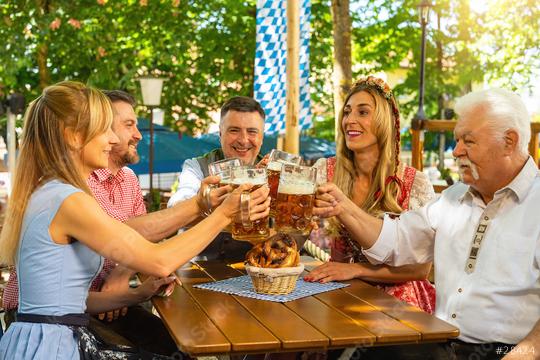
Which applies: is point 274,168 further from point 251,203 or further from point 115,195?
point 115,195

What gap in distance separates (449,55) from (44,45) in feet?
25.9

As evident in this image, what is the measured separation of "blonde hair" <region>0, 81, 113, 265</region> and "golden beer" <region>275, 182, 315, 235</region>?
0.62 meters

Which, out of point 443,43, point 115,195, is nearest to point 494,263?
point 115,195

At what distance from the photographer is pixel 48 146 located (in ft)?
6.79

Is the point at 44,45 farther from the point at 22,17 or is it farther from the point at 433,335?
the point at 433,335

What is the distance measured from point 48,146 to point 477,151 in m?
1.42

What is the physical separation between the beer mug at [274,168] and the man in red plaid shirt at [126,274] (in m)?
0.35

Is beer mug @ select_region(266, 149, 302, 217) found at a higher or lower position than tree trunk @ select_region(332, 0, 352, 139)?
lower

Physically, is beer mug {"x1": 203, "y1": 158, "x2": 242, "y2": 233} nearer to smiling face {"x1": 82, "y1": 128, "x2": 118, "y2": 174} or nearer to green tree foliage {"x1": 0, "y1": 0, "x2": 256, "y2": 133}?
smiling face {"x1": 82, "y1": 128, "x2": 118, "y2": 174}

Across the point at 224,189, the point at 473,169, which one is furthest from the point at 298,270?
the point at 473,169

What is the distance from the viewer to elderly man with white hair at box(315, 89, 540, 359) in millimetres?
2391

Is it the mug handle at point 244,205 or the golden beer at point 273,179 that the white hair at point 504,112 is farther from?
the mug handle at point 244,205

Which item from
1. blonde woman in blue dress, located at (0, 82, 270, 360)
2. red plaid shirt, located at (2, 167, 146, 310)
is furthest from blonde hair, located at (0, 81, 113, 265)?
red plaid shirt, located at (2, 167, 146, 310)

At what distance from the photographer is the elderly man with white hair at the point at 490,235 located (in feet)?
7.84
